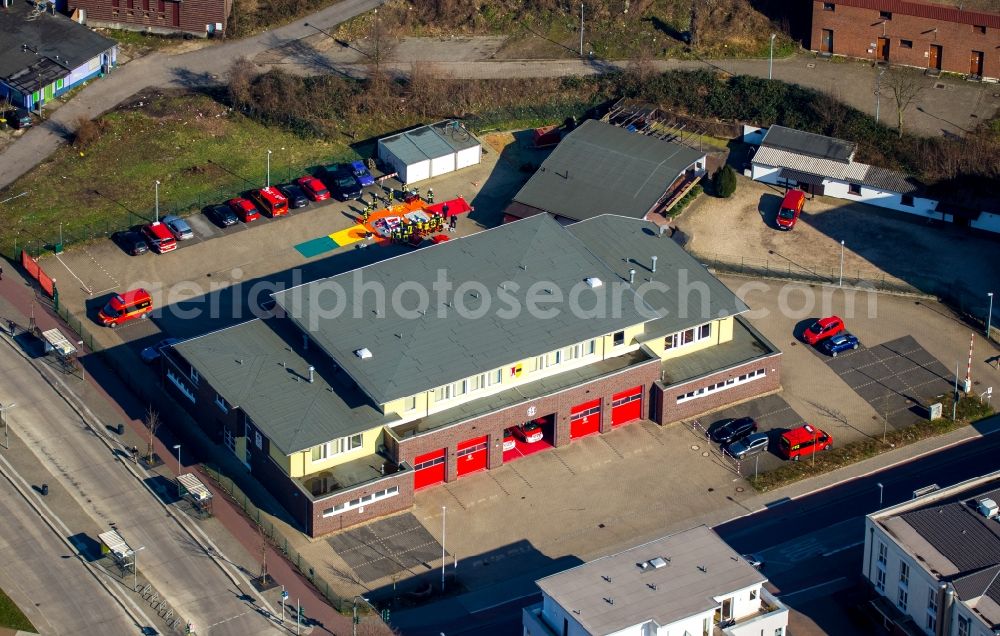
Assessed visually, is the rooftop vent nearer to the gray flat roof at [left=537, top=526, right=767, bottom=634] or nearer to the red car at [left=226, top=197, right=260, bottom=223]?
the gray flat roof at [left=537, top=526, right=767, bottom=634]

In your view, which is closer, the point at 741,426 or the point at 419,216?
the point at 741,426

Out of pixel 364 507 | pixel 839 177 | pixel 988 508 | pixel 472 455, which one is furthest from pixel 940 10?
pixel 364 507

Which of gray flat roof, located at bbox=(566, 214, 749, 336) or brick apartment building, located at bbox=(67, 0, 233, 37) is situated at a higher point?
brick apartment building, located at bbox=(67, 0, 233, 37)

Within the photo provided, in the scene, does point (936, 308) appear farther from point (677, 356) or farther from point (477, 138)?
point (477, 138)

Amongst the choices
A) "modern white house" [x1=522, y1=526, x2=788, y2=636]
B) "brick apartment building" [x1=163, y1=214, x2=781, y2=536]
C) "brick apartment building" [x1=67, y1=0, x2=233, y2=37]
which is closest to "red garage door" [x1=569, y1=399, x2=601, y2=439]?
"brick apartment building" [x1=163, y1=214, x2=781, y2=536]

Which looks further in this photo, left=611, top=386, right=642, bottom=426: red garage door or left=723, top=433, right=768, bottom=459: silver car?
left=611, top=386, right=642, bottom=426: red garage door

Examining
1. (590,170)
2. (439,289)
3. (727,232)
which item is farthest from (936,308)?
(439,289)

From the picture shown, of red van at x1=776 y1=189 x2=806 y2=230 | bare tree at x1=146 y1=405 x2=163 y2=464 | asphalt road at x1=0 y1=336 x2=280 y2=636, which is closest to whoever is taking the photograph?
asphalt road at x1=0 y1=336 x2=280 y2=636
